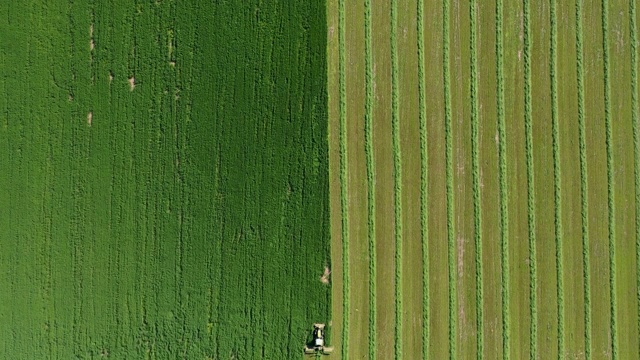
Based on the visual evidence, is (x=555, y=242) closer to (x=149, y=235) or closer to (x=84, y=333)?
(x=149, y=235)

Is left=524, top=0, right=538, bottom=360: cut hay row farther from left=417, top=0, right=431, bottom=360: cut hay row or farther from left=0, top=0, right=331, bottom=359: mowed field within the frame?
left=0, top=0, right=331, bottom=359: mowed field

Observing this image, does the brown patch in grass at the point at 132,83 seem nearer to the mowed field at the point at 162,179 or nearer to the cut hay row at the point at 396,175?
the mowed field at the point at 162,179

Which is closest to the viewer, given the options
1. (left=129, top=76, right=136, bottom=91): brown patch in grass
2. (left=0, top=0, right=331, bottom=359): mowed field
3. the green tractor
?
the green tractor

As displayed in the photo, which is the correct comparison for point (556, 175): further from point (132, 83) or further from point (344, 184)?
point (132, 83)

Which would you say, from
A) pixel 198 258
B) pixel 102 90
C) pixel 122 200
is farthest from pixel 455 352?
pixel 102 90

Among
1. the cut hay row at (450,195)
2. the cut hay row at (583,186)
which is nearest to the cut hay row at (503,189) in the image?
the cut hay row at (450,195)

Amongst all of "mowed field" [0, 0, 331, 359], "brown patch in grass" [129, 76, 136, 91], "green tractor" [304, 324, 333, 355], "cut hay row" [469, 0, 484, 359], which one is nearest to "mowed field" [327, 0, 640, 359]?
"cut hay row" [469, 0, 484, 359]
